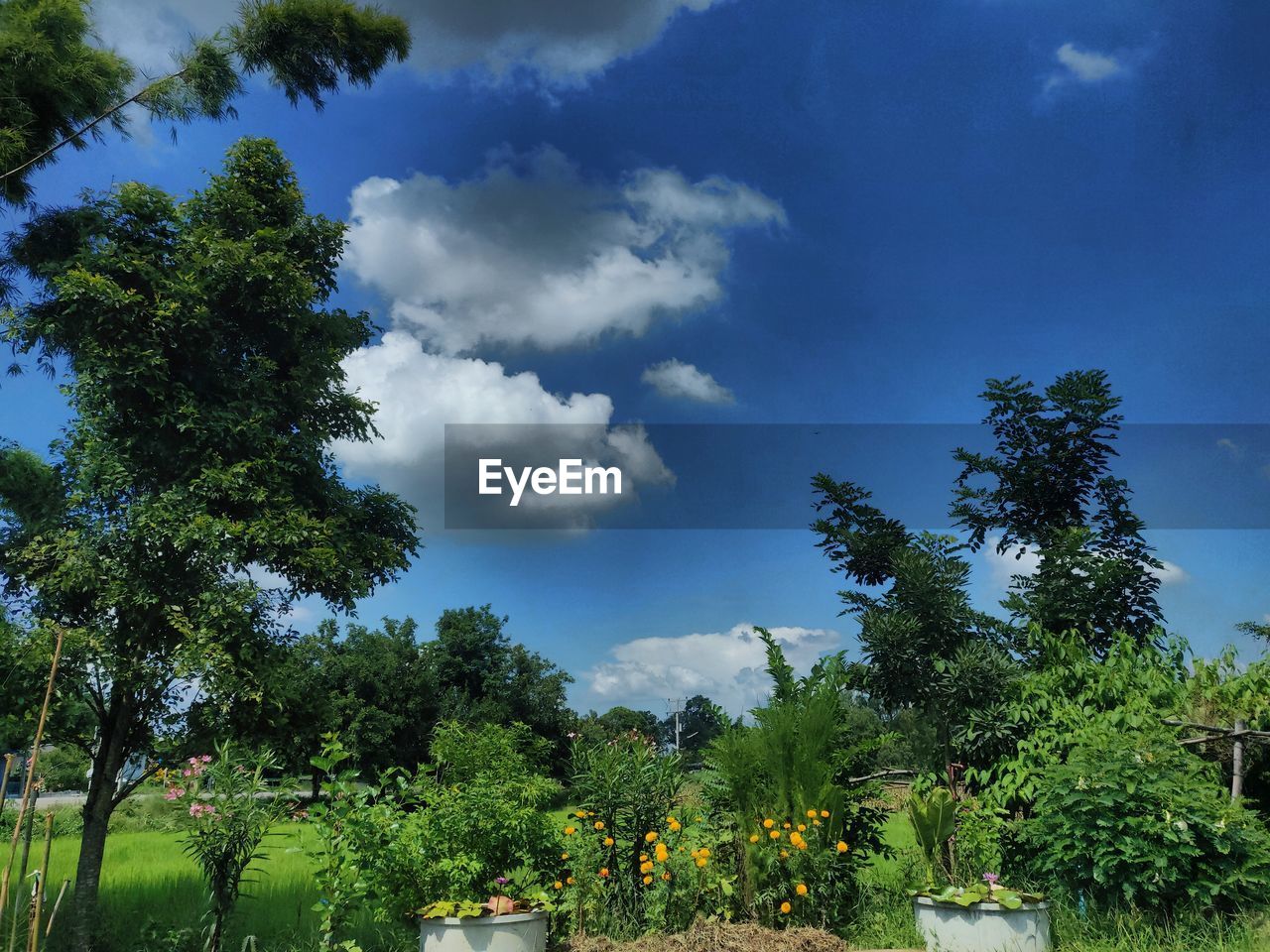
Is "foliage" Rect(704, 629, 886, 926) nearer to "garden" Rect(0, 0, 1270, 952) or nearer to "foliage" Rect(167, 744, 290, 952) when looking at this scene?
"garden" Rect(0, 0, 1270, 952)

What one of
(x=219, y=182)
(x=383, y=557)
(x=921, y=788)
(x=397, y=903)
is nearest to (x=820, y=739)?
(x=921, y=788)

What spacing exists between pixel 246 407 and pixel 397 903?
5.06m

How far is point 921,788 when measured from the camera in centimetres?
753

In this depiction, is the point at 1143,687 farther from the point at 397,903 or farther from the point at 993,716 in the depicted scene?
the point at 397,903

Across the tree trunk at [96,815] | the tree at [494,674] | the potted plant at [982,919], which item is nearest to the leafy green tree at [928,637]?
the potted plant at [982,919]

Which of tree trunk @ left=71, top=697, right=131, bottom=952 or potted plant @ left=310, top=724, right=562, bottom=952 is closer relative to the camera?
potted plant @ left=310, top=724, right=562, bottom=952

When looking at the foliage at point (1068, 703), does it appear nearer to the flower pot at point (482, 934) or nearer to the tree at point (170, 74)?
the flower pot at point (482, 934)

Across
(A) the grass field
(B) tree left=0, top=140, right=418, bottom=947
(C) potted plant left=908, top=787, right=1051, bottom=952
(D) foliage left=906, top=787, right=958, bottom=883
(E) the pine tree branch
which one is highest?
(E) the pine tree branch

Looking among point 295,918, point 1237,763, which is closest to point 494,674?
point 295,918

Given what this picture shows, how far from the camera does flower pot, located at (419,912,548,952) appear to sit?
538 centimetres

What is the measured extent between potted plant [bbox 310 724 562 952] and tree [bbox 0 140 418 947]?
260cm

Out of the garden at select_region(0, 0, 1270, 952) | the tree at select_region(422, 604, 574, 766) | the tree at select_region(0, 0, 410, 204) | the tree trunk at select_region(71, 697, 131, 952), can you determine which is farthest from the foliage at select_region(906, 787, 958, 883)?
the tree at select_region(422, 604, 574, 766)

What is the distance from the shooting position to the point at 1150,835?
18.8 feet

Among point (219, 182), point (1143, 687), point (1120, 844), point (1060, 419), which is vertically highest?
point (219, 182)
